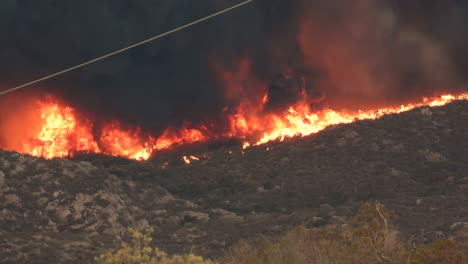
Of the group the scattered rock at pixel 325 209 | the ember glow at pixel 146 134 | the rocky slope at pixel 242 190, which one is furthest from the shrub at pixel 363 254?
the ember glow at pixel 146 134

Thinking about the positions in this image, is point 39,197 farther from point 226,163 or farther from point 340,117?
point 340,117

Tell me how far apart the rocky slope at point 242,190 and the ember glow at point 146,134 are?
140 inches

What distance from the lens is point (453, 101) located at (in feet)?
268

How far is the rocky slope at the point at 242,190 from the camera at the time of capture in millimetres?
47719

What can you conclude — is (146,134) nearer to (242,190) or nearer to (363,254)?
(242,190)

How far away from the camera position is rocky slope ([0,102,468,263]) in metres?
47.7

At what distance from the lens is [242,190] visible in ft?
212

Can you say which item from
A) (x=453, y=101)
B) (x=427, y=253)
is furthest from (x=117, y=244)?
(x=453, y=101)

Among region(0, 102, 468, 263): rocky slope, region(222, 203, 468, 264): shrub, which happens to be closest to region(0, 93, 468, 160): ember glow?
region(0, 102, 468, 263): rocky slope

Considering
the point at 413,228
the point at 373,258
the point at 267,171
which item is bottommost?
the point at 373,258

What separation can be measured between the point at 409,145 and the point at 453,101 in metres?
16.3

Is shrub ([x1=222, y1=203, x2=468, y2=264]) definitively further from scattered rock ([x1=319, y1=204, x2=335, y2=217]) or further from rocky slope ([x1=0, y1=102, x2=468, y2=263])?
scattered rock ([x1=319, y1=204, x2=335, y2=217])

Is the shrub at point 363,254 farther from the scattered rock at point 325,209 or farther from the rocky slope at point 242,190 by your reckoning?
the scattered rock at point 325,209

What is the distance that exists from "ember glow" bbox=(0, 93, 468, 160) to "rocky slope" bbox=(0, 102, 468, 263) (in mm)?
3549
